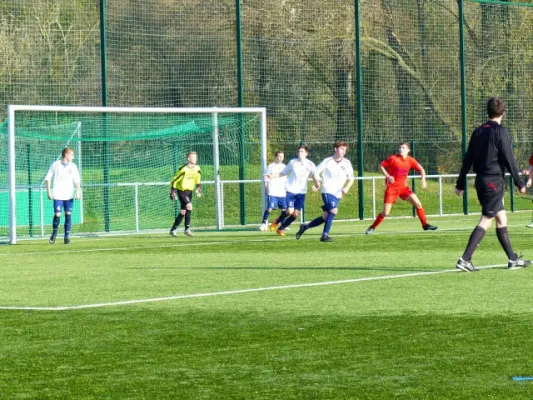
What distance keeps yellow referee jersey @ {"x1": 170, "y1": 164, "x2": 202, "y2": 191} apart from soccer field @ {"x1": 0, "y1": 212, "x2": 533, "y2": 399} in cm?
763

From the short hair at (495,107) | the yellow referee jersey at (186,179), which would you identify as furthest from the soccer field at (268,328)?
the yellow referee jersey at (186,179)

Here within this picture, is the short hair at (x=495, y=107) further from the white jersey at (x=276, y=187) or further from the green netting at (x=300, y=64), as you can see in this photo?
the green netting at (x=300, y=64)

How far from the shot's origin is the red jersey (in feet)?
77.3

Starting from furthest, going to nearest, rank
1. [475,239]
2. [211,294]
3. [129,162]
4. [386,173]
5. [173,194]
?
[129,162] < [173,194] < [386,173] < [475,239] < [211,294]

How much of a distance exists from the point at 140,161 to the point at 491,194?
16.4 m

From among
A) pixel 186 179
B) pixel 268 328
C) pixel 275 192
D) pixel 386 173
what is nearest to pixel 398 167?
pixel 386 173

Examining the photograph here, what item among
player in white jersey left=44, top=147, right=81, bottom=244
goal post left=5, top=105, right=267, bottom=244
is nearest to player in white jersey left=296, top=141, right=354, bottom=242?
player in white jersey left=44, top=147, right=81, bottom=244

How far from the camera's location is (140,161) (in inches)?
1145

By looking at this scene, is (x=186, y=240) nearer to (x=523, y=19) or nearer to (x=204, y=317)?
(x=204, y=317)

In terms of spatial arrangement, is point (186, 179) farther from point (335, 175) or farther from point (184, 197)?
point (335, 175)

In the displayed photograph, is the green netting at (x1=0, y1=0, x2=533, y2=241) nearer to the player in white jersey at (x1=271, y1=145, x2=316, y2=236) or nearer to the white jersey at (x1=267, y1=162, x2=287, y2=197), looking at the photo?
the white jersey at (x1=267, y1=162, x2=287, y2=197)

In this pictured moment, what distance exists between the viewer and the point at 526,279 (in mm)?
12766

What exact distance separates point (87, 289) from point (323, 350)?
5265 mm

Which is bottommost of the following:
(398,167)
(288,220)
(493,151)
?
(288,220)
